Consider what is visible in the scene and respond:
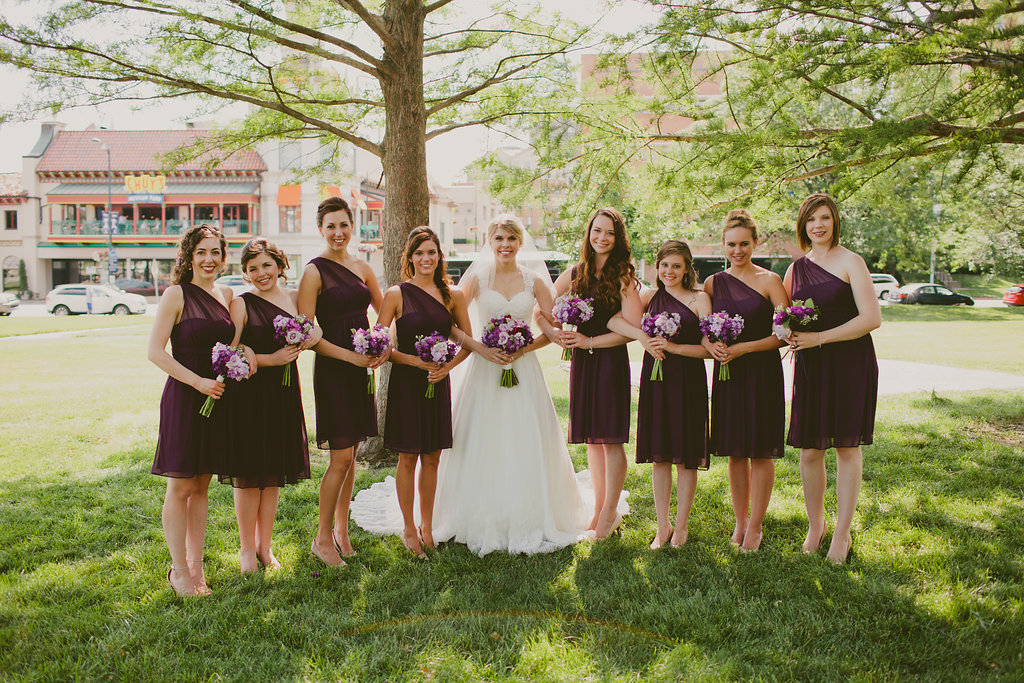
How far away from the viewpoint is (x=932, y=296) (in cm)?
3750

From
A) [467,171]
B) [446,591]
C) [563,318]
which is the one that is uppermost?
[467,171]

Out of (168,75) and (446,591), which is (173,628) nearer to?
(446,591)

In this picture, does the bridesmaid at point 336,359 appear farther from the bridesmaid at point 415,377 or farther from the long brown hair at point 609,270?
the long brown hair at point 609,270

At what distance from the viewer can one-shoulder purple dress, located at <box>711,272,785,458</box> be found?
444cm

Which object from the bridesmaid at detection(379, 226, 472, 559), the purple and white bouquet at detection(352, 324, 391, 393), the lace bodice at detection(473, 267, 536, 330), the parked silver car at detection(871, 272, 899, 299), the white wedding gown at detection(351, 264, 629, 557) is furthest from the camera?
the parked silver car at detection(871, 272, 899, 299)

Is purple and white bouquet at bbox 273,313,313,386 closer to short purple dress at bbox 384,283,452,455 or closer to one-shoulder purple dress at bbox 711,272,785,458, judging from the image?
short purple dress at bbox 384,283,452,455

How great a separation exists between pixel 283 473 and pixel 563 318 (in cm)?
207

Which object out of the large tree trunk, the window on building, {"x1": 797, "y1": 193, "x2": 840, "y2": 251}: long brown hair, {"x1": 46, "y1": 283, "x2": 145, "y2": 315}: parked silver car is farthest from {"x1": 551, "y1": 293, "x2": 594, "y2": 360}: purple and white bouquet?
the window on building

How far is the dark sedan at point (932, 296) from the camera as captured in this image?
37.2 meters

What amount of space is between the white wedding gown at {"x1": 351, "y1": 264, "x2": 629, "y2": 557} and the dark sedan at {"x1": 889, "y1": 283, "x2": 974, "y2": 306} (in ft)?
129

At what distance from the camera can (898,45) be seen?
4.53m

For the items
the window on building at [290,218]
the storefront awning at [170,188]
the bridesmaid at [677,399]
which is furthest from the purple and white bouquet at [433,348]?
the storefront awning at [170,188]

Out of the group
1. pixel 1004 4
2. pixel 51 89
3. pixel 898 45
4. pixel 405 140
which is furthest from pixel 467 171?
pixel 1004 4

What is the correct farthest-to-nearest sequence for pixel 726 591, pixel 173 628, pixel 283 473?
pixel 283 473, pixel 726 591, pixel 173 628
